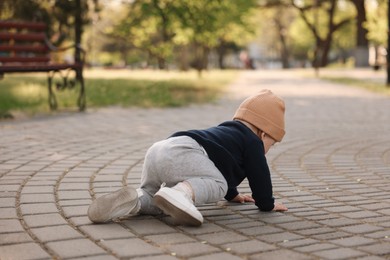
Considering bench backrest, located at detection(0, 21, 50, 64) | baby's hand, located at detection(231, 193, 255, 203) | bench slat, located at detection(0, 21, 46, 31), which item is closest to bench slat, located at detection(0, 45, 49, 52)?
bench backrest, located at detection(0, 21, 50, 64)

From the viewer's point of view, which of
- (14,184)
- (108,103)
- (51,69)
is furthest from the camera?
(108,103)

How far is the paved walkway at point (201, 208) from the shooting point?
110 inches

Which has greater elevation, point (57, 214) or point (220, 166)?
point (220, 166)

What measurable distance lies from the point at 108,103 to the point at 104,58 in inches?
2570

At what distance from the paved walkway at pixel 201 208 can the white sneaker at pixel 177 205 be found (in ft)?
0.26

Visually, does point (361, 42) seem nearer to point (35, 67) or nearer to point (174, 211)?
point (35, 67)

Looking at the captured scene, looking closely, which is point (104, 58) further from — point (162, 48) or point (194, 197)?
point (194, 197)

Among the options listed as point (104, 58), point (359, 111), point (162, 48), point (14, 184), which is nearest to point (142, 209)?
point (14, 184)

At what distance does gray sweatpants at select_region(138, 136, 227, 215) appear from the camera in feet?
10.9

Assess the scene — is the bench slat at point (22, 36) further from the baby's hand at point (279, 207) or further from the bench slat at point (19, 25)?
the baby's hand at point (279, 207)

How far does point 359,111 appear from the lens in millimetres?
11102

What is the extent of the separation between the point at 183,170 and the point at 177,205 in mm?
341

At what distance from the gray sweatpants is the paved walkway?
146mm

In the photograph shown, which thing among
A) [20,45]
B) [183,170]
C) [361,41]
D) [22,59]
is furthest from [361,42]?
[183,170]
